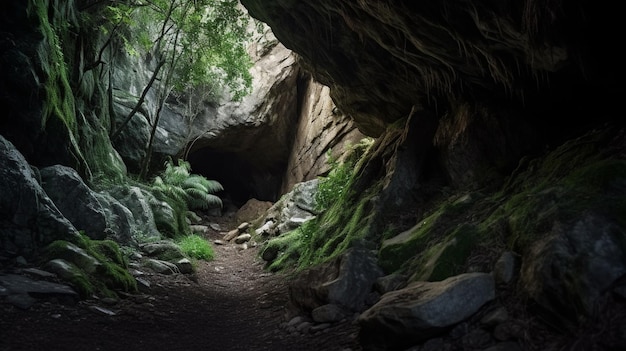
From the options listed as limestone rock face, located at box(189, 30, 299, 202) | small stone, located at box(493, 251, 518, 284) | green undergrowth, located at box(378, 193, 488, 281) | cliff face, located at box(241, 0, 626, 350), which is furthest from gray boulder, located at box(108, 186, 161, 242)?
limestone rock face, located at box(189, 30, 299, 202)

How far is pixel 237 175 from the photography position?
2588 cm

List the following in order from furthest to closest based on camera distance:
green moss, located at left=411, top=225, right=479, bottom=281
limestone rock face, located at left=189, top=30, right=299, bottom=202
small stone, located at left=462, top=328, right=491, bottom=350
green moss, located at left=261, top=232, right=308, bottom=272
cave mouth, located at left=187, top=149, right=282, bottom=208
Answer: cave mouth, located at left=187, top=149, right=282, bottom=208 < limestone rock face, located at left=189, top=30, right=299, bottom=202 < green moss, located at left=261, top=232, right=308, bottom=272 < green moss, located at left=411, top=225, right=479, bottom=281 < small stone, located at left=462, top=328, right=491, bottom=350

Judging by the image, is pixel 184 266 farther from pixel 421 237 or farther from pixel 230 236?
pixel 230 236

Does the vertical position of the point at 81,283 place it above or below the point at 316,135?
below

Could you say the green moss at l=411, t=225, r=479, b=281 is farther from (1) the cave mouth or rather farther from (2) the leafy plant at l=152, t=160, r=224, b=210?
(1) the cave mouth

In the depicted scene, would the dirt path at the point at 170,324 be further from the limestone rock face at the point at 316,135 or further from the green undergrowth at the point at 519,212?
the limestone rock face at the point at 316,135

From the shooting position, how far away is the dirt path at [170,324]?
12.7 ft

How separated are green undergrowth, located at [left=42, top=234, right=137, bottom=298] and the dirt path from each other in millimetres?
236

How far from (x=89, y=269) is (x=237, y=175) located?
20.3m

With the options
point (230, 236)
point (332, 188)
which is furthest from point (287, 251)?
point (230, 236)

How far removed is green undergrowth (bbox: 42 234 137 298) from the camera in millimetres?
5220

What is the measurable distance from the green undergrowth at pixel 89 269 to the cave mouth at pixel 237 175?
56.2 ft

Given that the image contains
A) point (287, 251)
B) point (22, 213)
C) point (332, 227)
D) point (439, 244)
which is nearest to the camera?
point (439, 244)

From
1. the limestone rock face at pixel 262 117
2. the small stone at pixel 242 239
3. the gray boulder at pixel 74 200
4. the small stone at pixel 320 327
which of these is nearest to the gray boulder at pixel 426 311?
the small stone at pixel 320 327
